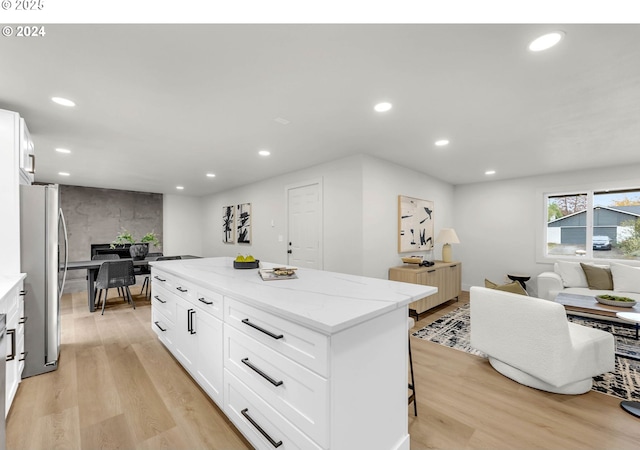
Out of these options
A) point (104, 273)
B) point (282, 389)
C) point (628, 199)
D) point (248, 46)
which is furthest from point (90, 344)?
point (628, 199)

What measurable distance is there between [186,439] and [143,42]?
93.3 inches

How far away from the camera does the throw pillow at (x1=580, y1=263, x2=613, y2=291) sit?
3939mm

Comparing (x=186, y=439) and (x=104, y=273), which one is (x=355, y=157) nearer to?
(x=186, y=439)

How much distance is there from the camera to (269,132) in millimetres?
2988

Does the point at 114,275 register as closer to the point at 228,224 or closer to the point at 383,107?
the point at 228,224

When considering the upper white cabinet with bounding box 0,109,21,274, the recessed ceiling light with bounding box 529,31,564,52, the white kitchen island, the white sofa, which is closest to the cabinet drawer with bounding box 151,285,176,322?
the white kitchen island

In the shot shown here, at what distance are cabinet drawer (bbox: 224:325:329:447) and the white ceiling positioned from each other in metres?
1.70

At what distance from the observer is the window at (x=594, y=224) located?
4312 mm

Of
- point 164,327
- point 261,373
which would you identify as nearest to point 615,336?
point 261,373

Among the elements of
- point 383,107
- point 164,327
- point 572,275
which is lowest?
point 164,327

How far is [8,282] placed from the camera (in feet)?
6.49

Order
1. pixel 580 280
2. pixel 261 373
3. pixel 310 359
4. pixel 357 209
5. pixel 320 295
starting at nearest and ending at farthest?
1. pixel 310 359
2. pixel 261 373
3. pixel 320 295
4. pixel 357 209
5. pixel 580 280

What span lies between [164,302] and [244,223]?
357 cm

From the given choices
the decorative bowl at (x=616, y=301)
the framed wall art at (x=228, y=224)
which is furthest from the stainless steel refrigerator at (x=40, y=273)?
the decorative bowl at (x=616, y=301)
